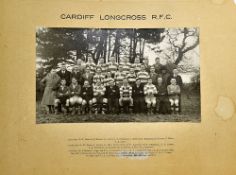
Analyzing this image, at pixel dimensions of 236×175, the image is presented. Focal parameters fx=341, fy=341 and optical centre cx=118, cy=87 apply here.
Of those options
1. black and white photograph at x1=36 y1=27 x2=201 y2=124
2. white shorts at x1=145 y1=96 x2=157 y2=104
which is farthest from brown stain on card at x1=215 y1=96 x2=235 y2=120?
white shorts at x1=145 y1=96 x2=157 y2=104

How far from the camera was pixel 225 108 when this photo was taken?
0.83 metres

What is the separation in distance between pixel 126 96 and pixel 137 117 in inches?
2.3

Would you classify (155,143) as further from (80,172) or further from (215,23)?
(215,23)

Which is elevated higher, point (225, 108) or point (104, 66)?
point (104, 66)

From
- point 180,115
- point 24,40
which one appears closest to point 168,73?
point 180,115

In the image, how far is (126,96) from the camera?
83cm

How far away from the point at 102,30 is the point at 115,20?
4 centimetres

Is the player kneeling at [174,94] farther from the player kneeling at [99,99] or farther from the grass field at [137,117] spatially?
the player kneeling at [99,99]

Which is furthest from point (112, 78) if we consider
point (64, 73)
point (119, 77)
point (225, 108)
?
point (225, 108)

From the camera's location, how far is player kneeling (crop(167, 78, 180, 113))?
32.9 inches

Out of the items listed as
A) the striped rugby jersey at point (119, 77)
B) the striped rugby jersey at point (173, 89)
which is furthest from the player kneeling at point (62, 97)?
the striped rugby jersey at point (173, 89)

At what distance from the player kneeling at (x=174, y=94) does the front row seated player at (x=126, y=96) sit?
10 cm

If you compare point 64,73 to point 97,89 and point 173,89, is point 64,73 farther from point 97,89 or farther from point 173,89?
point 173,89

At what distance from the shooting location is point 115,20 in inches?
33.2
